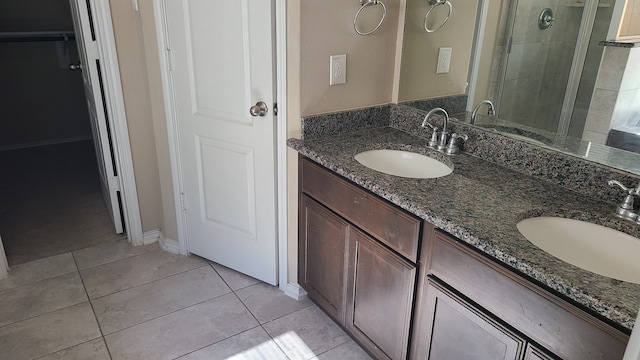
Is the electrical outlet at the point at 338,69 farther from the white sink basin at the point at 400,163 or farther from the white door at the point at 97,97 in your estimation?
the white door at the point at 97,97

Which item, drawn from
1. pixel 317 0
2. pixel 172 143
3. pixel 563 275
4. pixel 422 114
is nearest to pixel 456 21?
pixel 422 114

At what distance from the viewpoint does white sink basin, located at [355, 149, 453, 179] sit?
77.3 inches

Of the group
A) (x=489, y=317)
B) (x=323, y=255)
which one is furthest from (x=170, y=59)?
(x=489, y=317)

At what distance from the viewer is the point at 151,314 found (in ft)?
7.47

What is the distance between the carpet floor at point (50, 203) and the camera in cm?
288

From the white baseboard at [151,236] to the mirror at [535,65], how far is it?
1.75m

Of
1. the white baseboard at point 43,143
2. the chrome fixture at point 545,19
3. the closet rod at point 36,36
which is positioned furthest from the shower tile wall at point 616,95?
the white baseboard at point 43,143

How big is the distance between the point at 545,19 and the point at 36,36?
4146 millimetres

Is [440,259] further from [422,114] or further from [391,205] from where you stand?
[422,114]

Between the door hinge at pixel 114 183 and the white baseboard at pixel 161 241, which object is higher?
the door hinge at pixel 114 183

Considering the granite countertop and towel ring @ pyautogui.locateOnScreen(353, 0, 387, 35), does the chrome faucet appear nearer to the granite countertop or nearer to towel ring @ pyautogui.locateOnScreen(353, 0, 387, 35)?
the granite countertop

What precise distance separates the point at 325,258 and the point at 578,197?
1024 millimetres

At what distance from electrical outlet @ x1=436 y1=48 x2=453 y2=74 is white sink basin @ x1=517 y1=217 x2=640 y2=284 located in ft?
3.07

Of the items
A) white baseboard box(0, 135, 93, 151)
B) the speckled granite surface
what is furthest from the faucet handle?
white baseboard box(0, 135, 93, 151)
